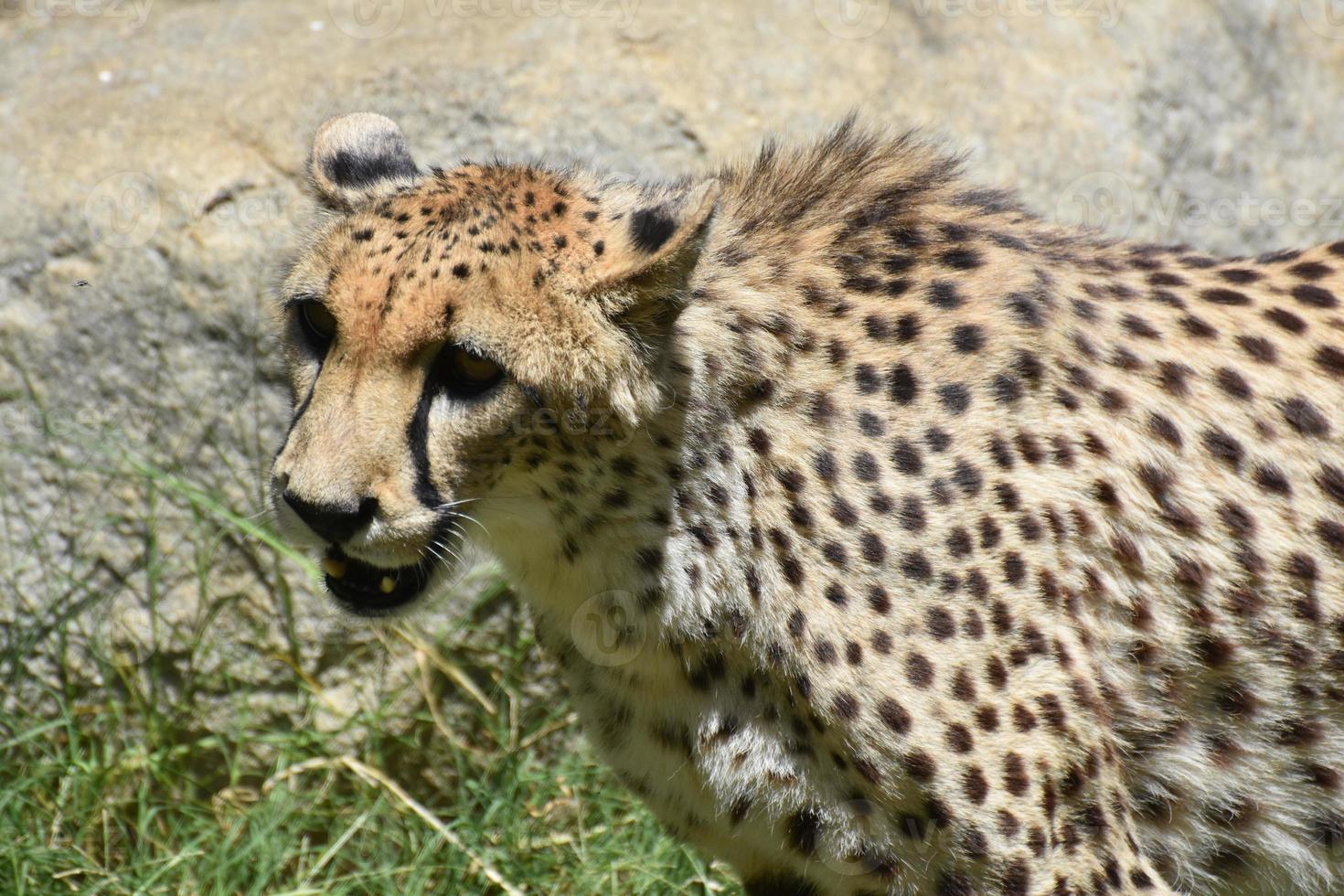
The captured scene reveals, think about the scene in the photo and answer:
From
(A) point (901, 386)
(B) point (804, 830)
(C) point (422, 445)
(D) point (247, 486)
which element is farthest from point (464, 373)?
(D) point (247, 486)

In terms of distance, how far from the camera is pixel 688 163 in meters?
4.27

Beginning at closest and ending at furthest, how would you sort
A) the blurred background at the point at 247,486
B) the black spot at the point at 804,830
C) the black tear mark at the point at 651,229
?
the black tear mark at the point at 651,229 → the black spot at the point at 804,830 → the blurred background at the point at 247,486

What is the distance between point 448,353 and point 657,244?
0.41 m

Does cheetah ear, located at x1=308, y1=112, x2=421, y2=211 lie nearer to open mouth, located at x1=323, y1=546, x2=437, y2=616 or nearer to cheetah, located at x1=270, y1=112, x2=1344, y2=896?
cheetah, located at x1=270, y1=112, x2=1344, y2=896

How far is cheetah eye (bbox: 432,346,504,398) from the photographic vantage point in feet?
8.11

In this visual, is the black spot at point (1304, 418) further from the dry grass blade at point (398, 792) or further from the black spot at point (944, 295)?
the dry grass blade at point (398, 792)

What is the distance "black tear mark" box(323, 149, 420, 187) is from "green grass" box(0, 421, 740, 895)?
1377mm

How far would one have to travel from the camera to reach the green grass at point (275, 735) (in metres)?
3.86

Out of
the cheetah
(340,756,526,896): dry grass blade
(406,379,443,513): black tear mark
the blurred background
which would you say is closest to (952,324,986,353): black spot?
the cheetah

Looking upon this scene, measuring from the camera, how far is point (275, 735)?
4082 millimetres

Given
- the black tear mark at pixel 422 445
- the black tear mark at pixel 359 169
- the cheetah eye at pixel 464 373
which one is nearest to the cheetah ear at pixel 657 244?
the cheetah eye at pixel 464 373

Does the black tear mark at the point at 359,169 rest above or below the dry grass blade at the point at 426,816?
above

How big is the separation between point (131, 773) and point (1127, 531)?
2.82 m

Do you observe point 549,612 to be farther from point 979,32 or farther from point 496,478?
point 979,32
